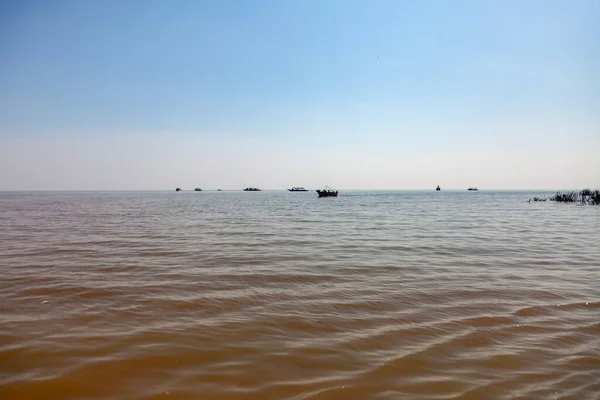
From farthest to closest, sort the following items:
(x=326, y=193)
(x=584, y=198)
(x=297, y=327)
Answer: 1. (x=326, y=193)
2. (x=584, y=198)
3. (x=297, y=327)

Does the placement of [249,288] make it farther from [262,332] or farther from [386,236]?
[386,236]

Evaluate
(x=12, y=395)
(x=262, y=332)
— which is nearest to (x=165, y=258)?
(x=262, y=332)

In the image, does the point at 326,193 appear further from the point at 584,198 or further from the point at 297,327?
the point at 297,327

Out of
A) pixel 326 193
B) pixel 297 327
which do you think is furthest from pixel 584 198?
pixel 297 327

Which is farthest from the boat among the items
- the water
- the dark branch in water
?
the water

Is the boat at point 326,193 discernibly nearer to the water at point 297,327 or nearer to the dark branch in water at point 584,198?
the dark branch in water at point 584,198

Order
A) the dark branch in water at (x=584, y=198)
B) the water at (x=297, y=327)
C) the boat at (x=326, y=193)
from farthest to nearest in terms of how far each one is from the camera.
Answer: the boat at (x=326, y=193)
the dark branch in water at (x=584, y=198)
the water at (x=297, y=327)

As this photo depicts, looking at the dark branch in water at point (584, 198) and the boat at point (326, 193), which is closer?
the dark branch in water at point (584, 198)

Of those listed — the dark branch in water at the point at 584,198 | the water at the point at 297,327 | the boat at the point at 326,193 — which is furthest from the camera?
the boat at the point at 326,193

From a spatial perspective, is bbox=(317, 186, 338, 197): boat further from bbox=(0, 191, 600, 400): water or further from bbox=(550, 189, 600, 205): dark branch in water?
bbox=(0, 191, 600, 400): water

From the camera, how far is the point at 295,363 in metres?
4.94

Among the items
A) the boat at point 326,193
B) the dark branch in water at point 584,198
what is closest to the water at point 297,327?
the dark branch in water at point 584,198

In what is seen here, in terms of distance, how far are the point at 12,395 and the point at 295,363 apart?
3444 mm

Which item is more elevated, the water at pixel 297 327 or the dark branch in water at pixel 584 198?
the dark branch in water at pixel 584 198
